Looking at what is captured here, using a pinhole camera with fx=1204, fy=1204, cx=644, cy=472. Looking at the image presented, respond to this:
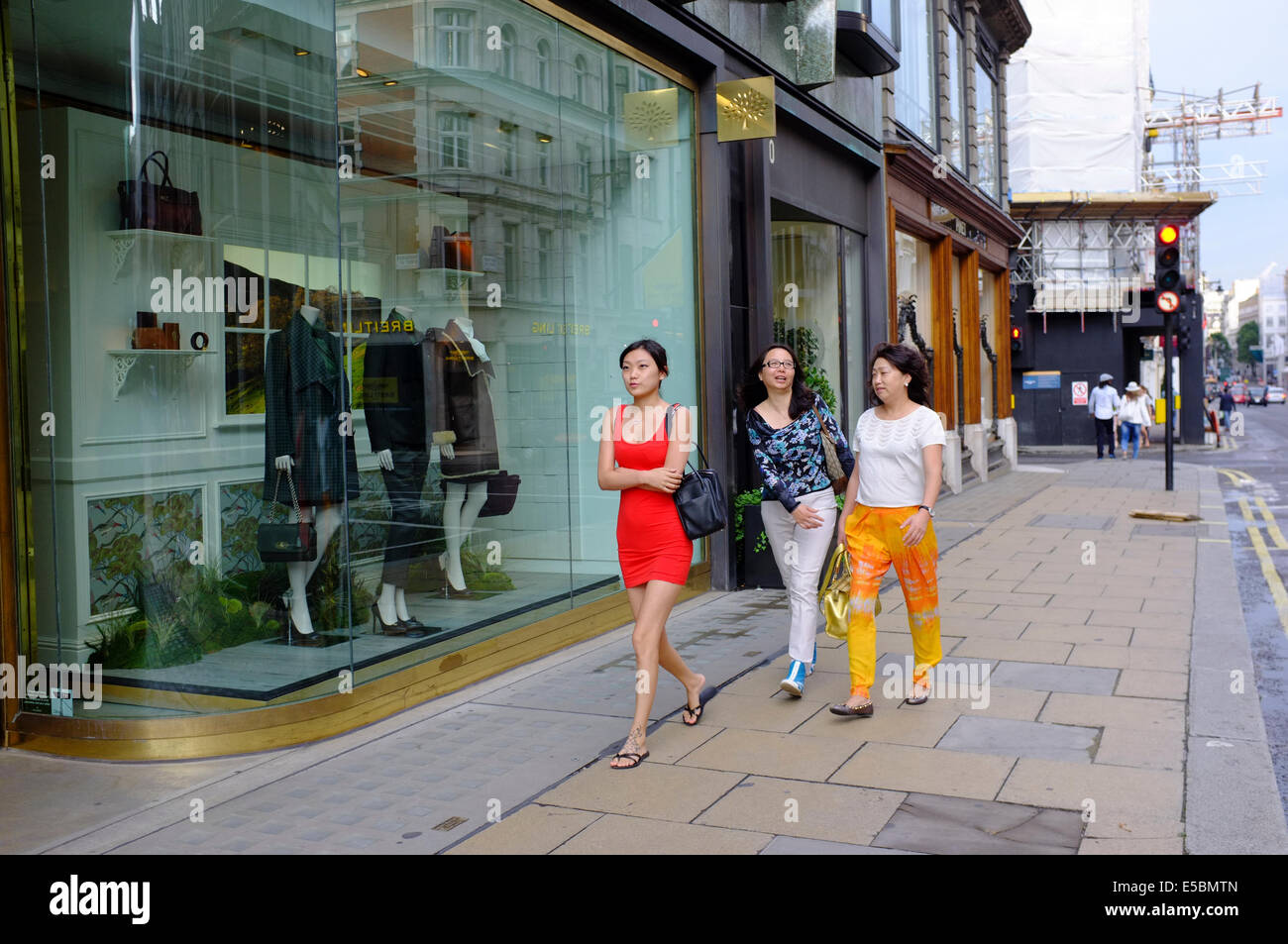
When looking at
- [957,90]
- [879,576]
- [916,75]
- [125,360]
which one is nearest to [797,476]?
[879,576]

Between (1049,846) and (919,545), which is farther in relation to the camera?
(919,545)

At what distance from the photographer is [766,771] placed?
16.4 feet

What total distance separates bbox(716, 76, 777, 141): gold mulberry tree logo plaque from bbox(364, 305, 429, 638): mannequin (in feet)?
13.0

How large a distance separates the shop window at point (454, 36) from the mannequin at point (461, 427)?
1.53 metres

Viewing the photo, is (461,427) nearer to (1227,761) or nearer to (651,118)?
(651,118)

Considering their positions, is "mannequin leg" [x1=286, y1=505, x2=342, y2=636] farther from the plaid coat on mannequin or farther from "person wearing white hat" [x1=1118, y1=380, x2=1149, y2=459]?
"person wearing white hat" [x1=1118, y1=380, x2=1149, y2=459]

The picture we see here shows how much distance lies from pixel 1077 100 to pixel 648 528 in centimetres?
3969

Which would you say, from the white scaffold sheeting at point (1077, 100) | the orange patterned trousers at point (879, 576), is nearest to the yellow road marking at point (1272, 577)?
the orange patterned trousers at point (879, 576)

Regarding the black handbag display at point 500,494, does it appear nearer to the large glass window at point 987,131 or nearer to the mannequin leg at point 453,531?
the mannequin leg at point 453,531

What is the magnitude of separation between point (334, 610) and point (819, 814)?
2.70 m

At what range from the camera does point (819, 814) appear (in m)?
4.43
